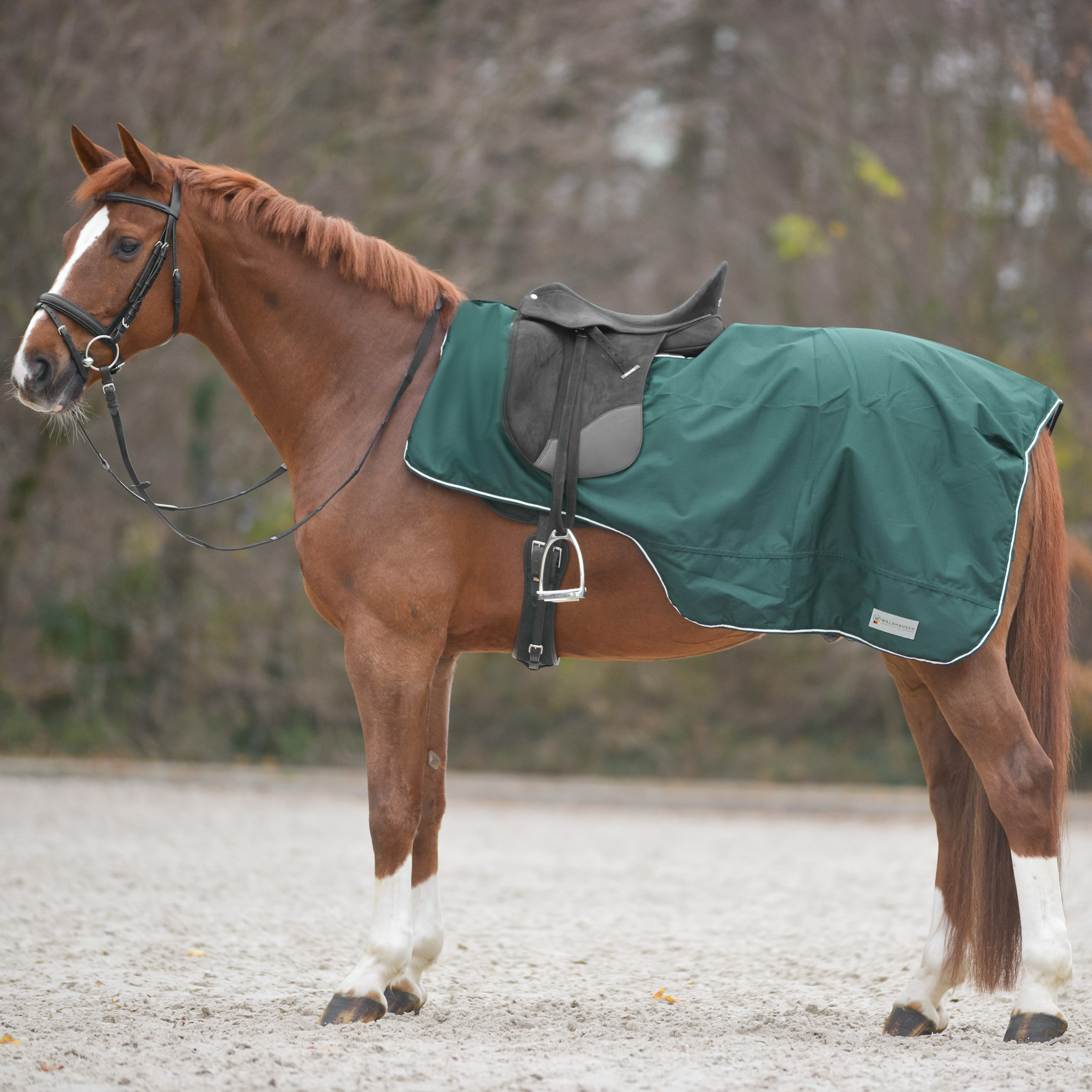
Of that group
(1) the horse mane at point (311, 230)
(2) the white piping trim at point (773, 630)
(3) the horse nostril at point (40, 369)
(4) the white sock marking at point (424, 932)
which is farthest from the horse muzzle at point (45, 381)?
(4) the white sock marking at point (424, 932)

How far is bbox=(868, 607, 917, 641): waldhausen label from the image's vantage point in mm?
3119

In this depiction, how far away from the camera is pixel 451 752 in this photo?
12.3 m

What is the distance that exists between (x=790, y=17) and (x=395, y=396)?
1130cm

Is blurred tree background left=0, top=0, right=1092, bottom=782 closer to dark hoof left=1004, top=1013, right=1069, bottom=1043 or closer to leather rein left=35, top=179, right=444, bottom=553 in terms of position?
leather rein left=35, top=179, right=444, bottom=553

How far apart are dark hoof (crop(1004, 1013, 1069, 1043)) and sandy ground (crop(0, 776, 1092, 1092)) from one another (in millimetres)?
38

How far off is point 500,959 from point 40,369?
274cm

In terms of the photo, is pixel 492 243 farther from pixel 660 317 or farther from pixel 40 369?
pixel 40 369

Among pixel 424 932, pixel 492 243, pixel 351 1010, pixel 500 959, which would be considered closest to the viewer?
pixel 351 1010

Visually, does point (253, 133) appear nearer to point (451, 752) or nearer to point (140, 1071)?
point (451, 752)

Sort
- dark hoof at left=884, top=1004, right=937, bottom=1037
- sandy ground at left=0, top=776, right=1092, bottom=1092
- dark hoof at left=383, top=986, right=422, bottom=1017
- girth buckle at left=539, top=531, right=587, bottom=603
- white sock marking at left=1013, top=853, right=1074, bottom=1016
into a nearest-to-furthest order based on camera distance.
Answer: sandy ground at left=0, top=776, right=1092, bottom=1092, white sock marking at left=1013, top=853, right=1074, bottom=1016, girth buckle at left=539, top=531, right=587, bottom=603, dark hoof at left=884, top=1004, right=937, bottom=1037, dark hoof at left=383, top=986, right=422, bottom=1017

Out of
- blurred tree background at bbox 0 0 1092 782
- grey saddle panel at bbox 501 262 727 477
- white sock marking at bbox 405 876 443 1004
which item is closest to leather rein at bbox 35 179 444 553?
grey saddle panel at bbox 501 262 727 477

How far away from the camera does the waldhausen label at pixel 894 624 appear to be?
3119 mm

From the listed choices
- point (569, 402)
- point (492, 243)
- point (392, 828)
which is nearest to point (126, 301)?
point (569, 402)

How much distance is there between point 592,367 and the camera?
3379 mm
